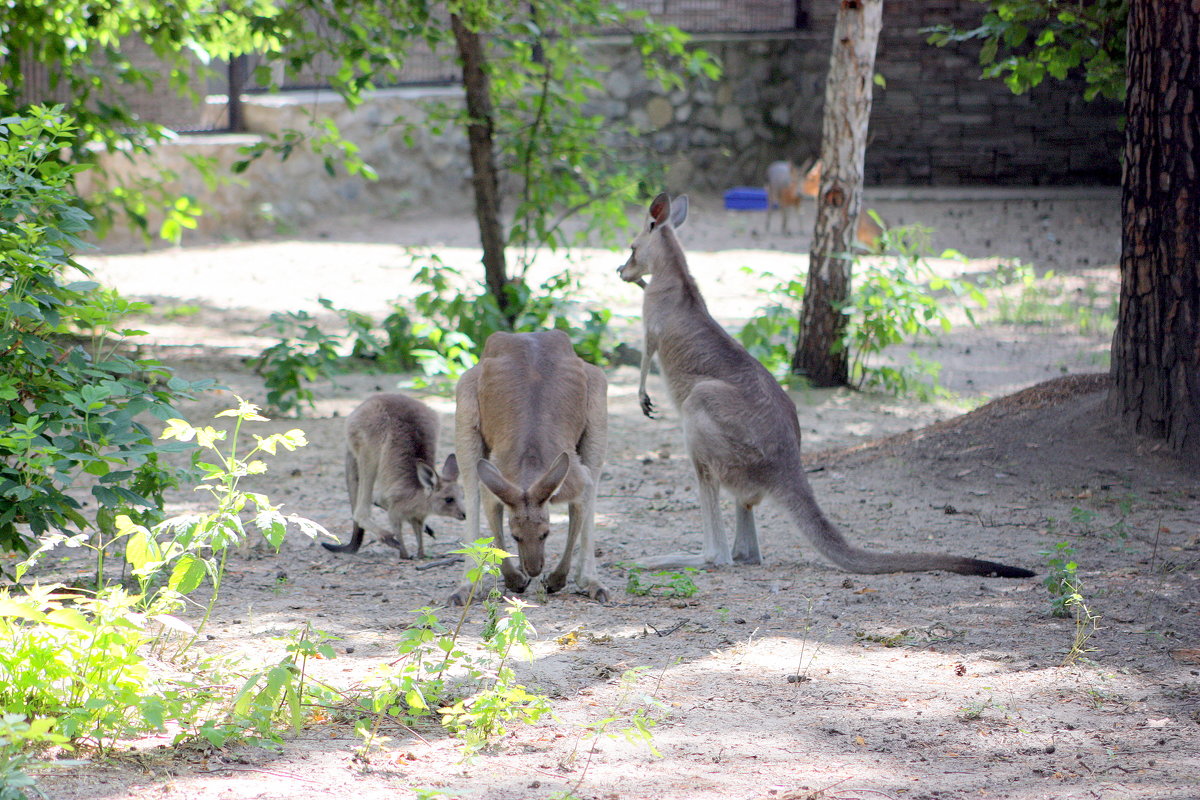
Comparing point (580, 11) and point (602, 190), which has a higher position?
point (580, 11)

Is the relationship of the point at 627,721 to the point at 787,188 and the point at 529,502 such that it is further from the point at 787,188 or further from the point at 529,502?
the point at 787,188

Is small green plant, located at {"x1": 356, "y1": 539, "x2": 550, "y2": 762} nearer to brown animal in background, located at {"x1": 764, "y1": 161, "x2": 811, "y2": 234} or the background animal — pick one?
the background animal

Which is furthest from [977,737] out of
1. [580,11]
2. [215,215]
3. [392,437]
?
[215,215]

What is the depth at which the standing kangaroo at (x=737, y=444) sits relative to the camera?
4.80 meters

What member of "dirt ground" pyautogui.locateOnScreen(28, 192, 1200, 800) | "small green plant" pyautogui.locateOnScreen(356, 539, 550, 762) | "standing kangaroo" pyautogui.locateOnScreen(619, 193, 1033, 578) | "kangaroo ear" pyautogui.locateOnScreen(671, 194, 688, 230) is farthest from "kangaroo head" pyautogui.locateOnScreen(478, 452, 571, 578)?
"kangaroo ear" pyautogui.locateOnScreen(671, 194, 688, 230)

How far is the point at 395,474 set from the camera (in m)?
5.62

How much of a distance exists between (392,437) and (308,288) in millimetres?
7776

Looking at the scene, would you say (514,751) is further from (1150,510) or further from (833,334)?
(833,334)

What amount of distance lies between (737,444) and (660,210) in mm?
1667

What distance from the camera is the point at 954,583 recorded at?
191 inches

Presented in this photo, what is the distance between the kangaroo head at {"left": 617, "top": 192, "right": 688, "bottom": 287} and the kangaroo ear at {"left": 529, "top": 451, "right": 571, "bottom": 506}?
2262mm

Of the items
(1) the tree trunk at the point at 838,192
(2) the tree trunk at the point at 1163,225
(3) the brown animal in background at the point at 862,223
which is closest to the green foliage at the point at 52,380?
(2) the tree trunk at the point at 1163,225

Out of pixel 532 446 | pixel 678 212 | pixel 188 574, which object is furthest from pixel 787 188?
pixel 188 574

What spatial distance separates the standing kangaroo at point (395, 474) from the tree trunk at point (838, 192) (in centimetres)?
397
